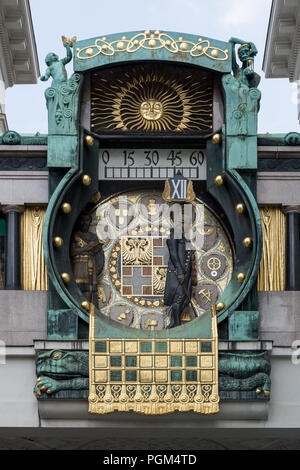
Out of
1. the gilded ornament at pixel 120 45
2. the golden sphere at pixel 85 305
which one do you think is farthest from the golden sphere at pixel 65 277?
the gilded ornament at pixel 120 45

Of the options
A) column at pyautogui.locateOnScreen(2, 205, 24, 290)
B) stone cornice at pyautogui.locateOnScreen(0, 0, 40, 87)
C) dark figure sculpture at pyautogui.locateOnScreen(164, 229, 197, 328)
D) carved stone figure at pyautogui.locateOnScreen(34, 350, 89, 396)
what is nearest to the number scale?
dark figure sculpture at pyautogui.locateOnScreen(164, 229, 197, 328)

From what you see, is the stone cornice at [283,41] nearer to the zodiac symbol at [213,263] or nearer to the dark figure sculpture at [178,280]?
the zodiac symbol at [213,263]

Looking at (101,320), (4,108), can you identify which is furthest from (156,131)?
(4,108)

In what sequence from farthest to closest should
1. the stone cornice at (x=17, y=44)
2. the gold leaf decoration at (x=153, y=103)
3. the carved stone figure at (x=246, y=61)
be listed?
the stone cornice at (x=17, y=44) → the gold leaf decoration at (x=153, y=103) → the carved stone figure at (x=246, y=61)

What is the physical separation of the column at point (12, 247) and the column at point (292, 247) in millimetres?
4124

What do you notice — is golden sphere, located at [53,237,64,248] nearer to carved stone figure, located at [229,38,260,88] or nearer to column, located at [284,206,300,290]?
column, located at [284,206,300,290]

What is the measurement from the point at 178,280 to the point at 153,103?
113 inches

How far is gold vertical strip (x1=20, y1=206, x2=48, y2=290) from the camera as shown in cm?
1781

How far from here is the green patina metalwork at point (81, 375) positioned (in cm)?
1680

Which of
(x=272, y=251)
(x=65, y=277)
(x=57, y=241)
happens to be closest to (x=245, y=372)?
(x=272, y=251)

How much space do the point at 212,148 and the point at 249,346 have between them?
3.26 meters

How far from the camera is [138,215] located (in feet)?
60.5

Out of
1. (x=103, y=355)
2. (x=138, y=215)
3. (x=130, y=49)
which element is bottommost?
(x=103, y=355)
